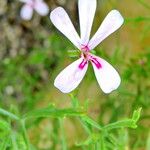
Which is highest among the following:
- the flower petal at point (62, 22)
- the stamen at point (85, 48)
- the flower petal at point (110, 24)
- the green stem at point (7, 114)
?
the flower petal at point (110, 24)

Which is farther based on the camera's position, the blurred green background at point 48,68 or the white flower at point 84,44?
the blurred green background at point 48,68

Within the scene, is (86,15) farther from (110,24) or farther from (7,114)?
(7,114)

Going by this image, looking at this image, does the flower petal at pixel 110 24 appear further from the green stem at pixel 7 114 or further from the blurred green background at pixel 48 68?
the blurred green background at pixel 48 68

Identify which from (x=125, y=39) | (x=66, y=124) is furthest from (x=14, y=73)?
(x=125, y=39)

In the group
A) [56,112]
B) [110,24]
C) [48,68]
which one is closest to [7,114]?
[56,112]

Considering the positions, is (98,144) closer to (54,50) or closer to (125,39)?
(54,50)

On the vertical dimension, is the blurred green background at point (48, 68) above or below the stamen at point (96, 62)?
above

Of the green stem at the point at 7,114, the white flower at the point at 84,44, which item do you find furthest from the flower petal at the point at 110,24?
the green stem at the point at 7,114

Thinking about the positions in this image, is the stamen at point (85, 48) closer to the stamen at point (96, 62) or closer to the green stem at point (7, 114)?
the stamen at point (96, 62)
